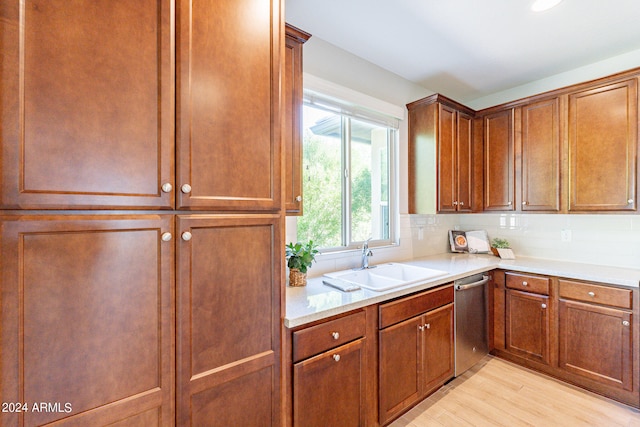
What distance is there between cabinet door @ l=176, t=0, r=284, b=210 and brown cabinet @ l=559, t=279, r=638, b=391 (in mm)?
2478

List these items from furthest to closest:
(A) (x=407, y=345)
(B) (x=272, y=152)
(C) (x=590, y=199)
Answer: (C) (x=590, y=199) → (A) (x=407, y=345) → (B) (x=272, y=152)

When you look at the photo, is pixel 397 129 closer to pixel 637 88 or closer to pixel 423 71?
pixel 423 71

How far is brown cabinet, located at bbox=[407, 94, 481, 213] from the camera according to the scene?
2672 millimetres

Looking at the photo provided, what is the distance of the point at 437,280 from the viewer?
6.75ft

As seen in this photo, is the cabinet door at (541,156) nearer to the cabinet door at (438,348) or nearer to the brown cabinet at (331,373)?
the cabinet door at (438,348)

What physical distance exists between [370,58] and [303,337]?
7.46ft

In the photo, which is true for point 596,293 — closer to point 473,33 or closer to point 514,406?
point 514,406

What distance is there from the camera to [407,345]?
1886 millimetres

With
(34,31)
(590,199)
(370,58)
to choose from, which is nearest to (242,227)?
(34,31)

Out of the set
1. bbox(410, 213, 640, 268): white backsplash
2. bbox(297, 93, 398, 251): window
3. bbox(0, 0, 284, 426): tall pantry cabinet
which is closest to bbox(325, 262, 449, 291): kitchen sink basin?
bbox(297, 93, 398, 251): window

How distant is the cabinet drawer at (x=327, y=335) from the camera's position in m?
1.38

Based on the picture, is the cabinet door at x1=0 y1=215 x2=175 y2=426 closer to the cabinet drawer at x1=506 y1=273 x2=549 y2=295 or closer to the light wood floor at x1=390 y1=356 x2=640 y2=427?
the light wood floor at x1=390 y1=356 x2=640 y2=427

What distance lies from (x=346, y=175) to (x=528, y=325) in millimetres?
2034

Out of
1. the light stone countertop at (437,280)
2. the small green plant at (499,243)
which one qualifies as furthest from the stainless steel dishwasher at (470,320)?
the small green plant at (499,243)
